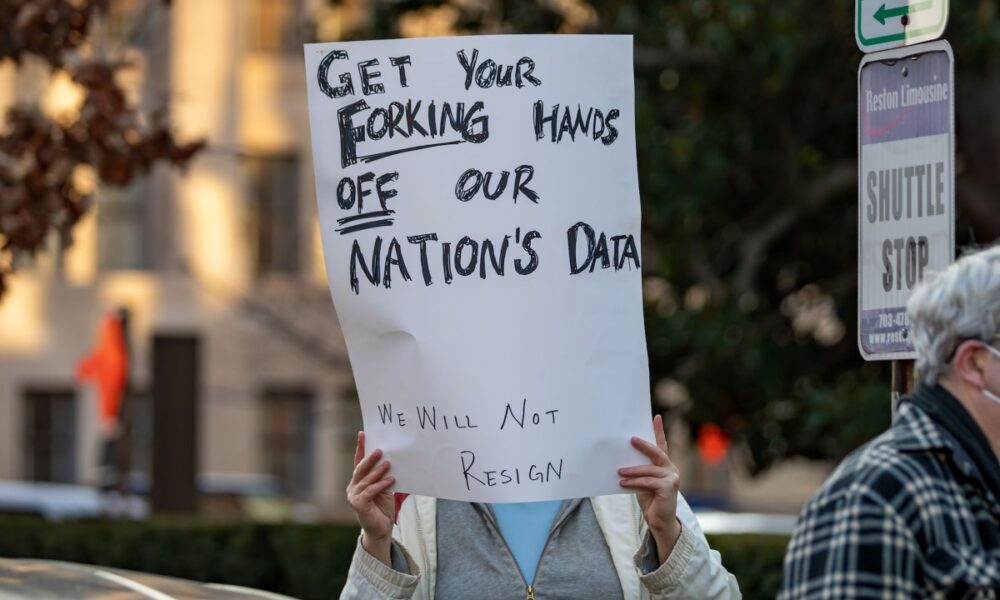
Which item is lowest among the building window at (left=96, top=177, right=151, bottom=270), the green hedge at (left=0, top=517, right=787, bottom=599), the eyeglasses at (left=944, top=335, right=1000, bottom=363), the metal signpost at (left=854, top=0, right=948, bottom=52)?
the green hedge at (left=0, top=517, right=787, bottom=599)

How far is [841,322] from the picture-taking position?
14.8m

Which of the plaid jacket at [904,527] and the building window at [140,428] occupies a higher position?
the plaid jacket at [904,527]

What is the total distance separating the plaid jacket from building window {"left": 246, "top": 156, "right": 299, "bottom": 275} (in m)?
29.5

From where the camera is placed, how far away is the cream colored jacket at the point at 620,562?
3967 mm

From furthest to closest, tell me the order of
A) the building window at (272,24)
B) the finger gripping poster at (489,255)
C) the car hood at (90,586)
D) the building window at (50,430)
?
the building window at (272,24), the building window at (50,430), the car hood at (90,586), the finger gripping poster at (489,255)

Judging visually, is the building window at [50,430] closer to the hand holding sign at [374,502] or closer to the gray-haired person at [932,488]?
the hand holding sign at [374,502]

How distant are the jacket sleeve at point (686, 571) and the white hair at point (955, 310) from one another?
3.37ft

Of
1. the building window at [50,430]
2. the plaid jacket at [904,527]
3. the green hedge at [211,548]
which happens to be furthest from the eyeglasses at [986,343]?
the building window at [50,430]

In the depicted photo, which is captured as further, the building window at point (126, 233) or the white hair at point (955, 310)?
the building window at point (126, 233)

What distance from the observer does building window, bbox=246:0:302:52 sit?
32562 mm

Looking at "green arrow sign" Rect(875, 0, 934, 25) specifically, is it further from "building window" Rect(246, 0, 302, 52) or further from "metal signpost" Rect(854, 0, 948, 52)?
"building window" Rect(246, 0, 302, 52)

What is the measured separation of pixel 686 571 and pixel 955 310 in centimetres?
115

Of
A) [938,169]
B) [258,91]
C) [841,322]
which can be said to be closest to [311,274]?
[258,91]

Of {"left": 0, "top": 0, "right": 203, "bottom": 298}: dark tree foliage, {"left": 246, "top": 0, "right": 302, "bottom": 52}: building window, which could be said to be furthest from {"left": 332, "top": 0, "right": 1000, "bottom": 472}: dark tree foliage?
{"left": 246, "top": 0, "right": 302, "bottom": 52}: building window
